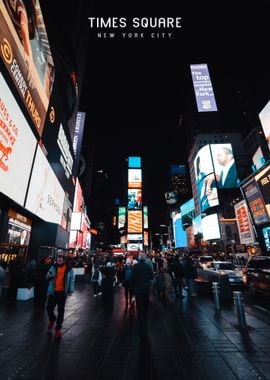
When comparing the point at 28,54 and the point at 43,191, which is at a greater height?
the point at 28,54

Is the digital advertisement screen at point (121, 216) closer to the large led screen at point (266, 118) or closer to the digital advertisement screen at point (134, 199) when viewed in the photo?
the digital advertisement screen at point (134, 199)

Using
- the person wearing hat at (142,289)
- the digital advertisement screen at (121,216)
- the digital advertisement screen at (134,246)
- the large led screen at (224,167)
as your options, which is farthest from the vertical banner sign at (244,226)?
the digital advertisement screen at (121,216)

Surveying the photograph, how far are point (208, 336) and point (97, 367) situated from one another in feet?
9.71

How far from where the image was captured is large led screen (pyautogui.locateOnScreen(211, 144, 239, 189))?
201 feet

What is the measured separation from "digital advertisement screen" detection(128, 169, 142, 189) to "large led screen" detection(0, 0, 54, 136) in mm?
66311

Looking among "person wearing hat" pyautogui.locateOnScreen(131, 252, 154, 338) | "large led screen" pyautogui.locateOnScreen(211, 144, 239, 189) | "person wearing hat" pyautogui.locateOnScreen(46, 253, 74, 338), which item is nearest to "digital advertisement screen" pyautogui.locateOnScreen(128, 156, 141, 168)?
"large led screen" pyautogui.locateOnScreen(211, 144, 239, 189)

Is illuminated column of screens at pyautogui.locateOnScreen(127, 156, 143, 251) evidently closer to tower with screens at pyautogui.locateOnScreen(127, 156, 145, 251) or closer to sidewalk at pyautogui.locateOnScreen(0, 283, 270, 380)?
tower with screens at pyautogui.locateOnScreen(127, 156, 145, 251)

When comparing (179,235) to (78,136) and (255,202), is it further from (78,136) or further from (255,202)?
(255,202)

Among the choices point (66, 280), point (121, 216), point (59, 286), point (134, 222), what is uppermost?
point (121, 216)

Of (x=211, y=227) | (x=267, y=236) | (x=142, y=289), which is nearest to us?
(x=142, y=289)

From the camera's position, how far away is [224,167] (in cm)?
6188

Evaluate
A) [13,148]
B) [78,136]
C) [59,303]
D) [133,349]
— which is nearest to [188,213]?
[78,136]

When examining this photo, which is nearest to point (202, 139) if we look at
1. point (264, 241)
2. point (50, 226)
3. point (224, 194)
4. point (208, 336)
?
point (224, 194)

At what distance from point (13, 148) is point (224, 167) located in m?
63.1
